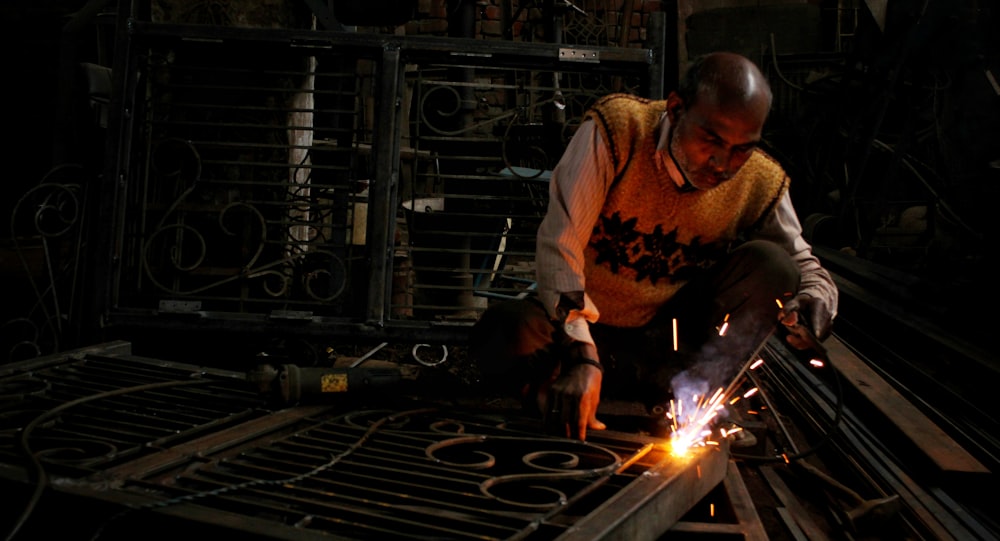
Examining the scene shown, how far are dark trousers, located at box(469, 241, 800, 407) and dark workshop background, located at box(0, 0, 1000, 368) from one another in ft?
2.96

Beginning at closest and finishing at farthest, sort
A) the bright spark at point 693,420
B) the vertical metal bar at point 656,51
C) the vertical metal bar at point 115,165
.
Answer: the bright spark at point 693,420
the vertical metal bar at point 115,165
the vertical metal bar at point 656,51

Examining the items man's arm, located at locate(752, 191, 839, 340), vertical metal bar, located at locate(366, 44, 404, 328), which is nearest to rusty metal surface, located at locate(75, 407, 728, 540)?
man's arm, located at locate(752, 191, 839, 340)

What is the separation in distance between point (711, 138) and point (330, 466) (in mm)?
1507

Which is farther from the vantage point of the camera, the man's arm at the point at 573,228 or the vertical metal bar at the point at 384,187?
the vertical metal bar at the point at 384,187

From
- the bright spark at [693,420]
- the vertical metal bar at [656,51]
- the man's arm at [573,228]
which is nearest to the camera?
the bright spark at [693,420]

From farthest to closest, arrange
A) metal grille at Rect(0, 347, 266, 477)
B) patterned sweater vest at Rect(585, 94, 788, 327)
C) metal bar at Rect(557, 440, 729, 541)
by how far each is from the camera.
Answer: patterned sweater vest at Rect(585, 94, 788, 327) → metal grille at Rect(0, 347, 266, 477) → metal bar at Rect(557, 440, 729, 541)

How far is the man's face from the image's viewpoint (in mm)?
2490

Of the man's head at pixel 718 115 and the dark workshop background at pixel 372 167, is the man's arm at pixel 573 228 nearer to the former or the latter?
the man's head at pixel 718 115

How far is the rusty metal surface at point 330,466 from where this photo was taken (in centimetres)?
186

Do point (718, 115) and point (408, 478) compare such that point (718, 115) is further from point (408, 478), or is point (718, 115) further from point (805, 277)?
point (408, 478)

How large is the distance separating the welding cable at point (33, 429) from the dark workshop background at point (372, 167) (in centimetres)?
101

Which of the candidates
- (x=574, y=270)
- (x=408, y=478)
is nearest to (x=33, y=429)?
(x=408, y=478)

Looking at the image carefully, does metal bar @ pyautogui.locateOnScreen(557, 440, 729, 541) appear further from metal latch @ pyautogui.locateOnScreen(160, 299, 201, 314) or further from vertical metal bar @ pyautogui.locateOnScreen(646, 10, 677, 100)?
metal latch @ pyautogui.locateOnScreen(160, 299, 201, 314)

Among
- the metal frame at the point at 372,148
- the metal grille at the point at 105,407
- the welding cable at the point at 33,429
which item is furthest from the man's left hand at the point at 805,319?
the welding cable at the point at 33,429
